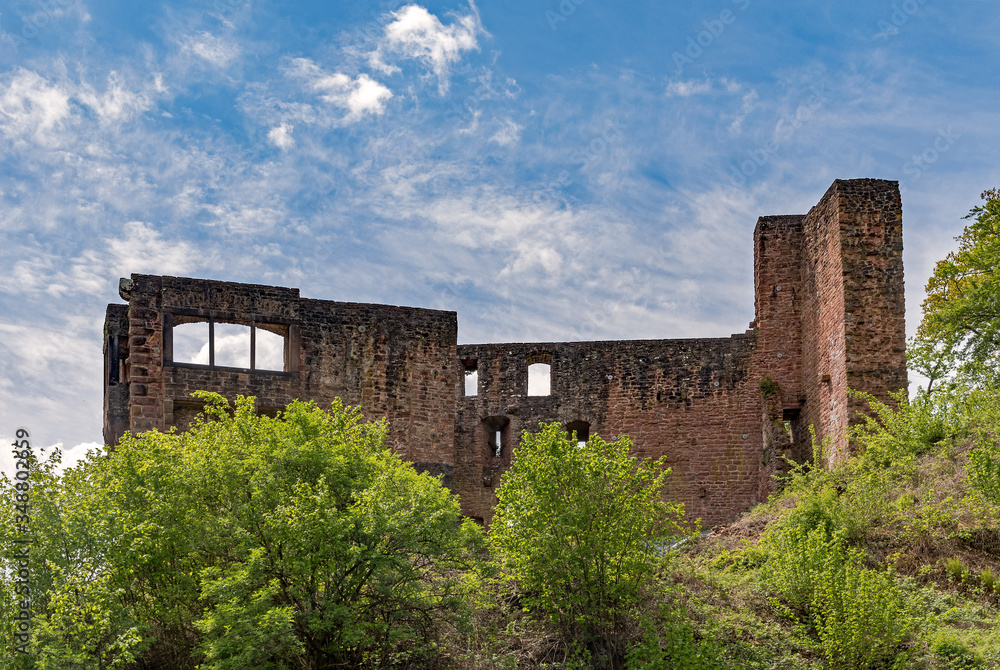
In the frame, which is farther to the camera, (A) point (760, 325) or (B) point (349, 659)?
(A) point (760, 325)

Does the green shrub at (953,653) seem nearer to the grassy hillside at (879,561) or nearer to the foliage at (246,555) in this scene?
the grassy hillside at (879,561)

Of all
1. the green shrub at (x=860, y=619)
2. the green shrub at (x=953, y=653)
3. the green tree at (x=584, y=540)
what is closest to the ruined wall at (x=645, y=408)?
the green tree at (x=584, y=540)

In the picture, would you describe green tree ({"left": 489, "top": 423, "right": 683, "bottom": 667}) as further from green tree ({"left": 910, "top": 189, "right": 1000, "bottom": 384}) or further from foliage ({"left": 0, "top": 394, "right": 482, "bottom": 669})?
green tree ({"left": 910, "top": 189, "right": 1000, "bottom": 384})

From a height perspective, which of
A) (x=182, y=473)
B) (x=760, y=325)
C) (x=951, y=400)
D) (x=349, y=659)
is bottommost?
(x=349, y=659)

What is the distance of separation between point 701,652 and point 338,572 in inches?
170

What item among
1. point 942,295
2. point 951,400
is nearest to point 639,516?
point 951,400

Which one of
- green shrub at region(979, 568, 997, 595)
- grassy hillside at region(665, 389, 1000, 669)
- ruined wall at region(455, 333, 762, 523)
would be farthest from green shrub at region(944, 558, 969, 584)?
ruined wall at region(455, 333, 762, 523)

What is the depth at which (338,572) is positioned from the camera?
12.0 metres

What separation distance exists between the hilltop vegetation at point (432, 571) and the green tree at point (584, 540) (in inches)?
1.1

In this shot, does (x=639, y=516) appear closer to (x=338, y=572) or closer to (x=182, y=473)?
(x=338, y=572)

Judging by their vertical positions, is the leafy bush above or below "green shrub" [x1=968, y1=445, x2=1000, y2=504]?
below

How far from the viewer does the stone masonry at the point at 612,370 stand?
1931 cm

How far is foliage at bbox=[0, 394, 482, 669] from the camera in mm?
11344

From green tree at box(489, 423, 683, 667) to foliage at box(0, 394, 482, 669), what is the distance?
0.73 metres
